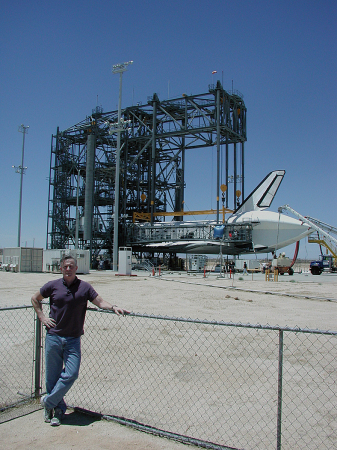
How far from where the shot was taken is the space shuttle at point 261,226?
127ft

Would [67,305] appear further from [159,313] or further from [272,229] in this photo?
[272,229]

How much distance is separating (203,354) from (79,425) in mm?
3715

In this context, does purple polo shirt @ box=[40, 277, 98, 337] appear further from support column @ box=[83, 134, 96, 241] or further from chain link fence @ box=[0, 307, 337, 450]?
support column @ box=[83, 134, 96, 241]

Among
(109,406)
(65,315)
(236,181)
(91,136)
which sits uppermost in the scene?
(91,136)

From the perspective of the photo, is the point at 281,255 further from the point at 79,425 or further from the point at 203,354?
the point at 79,425

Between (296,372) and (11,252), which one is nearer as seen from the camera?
(296,372)

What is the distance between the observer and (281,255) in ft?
135

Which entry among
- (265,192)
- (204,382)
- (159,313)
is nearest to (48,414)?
(204,382)

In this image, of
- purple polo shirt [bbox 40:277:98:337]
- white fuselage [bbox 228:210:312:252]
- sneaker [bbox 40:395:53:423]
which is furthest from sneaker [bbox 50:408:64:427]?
white fuselage [bbox 228:210:312:252]

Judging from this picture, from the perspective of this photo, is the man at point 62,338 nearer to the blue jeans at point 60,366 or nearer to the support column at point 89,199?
the blue jeans at point 60,366

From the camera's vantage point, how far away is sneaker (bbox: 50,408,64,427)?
495 centimetres

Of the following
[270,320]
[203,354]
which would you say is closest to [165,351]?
[203,354]

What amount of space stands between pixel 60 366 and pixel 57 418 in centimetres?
66

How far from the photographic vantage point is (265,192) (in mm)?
41219
